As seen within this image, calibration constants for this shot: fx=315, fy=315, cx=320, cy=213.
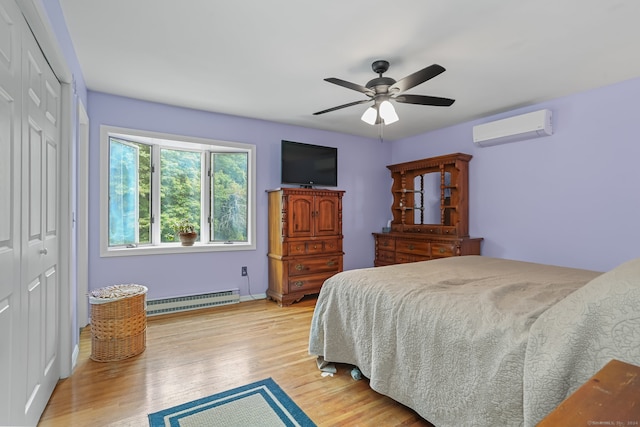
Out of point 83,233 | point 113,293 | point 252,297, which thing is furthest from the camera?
point 252,297

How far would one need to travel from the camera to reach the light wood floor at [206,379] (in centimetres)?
178

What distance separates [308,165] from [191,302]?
89.6 inches

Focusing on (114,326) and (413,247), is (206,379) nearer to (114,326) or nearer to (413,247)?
(114,326)

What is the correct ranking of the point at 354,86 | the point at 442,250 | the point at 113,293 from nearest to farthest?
1. the point at 354,86
2. the point at 113,293
3. the point at 442,250

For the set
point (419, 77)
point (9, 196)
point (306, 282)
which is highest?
point (419, 77)

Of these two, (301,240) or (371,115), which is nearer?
(371,115)

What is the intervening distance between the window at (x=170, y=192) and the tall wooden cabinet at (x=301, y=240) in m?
0.37

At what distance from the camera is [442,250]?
156 inches

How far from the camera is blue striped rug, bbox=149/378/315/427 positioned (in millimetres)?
1706

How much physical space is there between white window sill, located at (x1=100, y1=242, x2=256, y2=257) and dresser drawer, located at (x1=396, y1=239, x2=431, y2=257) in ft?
6.79

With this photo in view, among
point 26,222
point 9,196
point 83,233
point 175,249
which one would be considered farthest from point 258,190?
point 9,196

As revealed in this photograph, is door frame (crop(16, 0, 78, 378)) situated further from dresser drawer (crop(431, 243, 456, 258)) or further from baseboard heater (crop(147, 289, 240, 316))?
dresser drawer (crop(431, 243, 456, 258))

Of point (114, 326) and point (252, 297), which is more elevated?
point (114, 326)

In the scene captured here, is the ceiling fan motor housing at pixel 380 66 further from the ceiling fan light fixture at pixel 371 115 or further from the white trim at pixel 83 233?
the white trim at pixel 83 233
